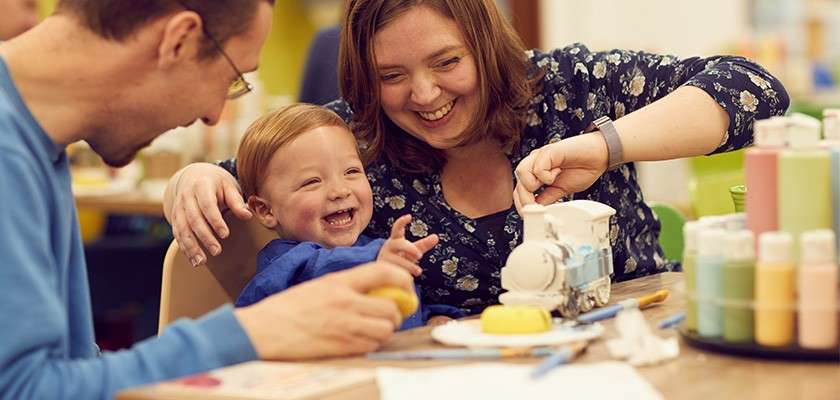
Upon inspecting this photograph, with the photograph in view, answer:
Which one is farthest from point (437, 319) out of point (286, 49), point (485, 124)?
point (286, 49)

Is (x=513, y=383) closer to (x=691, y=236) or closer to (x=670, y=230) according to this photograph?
(x=691, y=236)

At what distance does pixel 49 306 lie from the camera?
46.7 inches

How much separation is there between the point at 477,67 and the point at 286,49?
12.4ft

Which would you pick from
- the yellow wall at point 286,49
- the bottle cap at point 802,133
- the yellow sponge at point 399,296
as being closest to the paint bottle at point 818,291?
the bottle cap at point 802,133

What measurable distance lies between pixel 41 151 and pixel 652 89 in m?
1.12

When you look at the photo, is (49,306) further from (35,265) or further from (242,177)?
(242,177)

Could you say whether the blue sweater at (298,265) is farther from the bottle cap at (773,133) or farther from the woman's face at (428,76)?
the bottle cap at (773,133)

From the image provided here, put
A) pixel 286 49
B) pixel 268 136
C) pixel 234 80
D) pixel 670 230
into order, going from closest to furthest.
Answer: pixel 234 80 < pixel 268 136 < pixel 670 230 < pixel 286 49

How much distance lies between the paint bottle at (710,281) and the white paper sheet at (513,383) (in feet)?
0.38

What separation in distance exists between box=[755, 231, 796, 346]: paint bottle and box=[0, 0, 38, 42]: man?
198 cm

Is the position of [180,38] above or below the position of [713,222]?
above

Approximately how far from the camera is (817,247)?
1159 mm

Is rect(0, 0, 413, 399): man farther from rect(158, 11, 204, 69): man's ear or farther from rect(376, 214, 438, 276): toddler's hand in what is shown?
rect(376, 214, 438, 276): toddler's hand

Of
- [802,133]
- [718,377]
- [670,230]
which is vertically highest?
[802,133]
